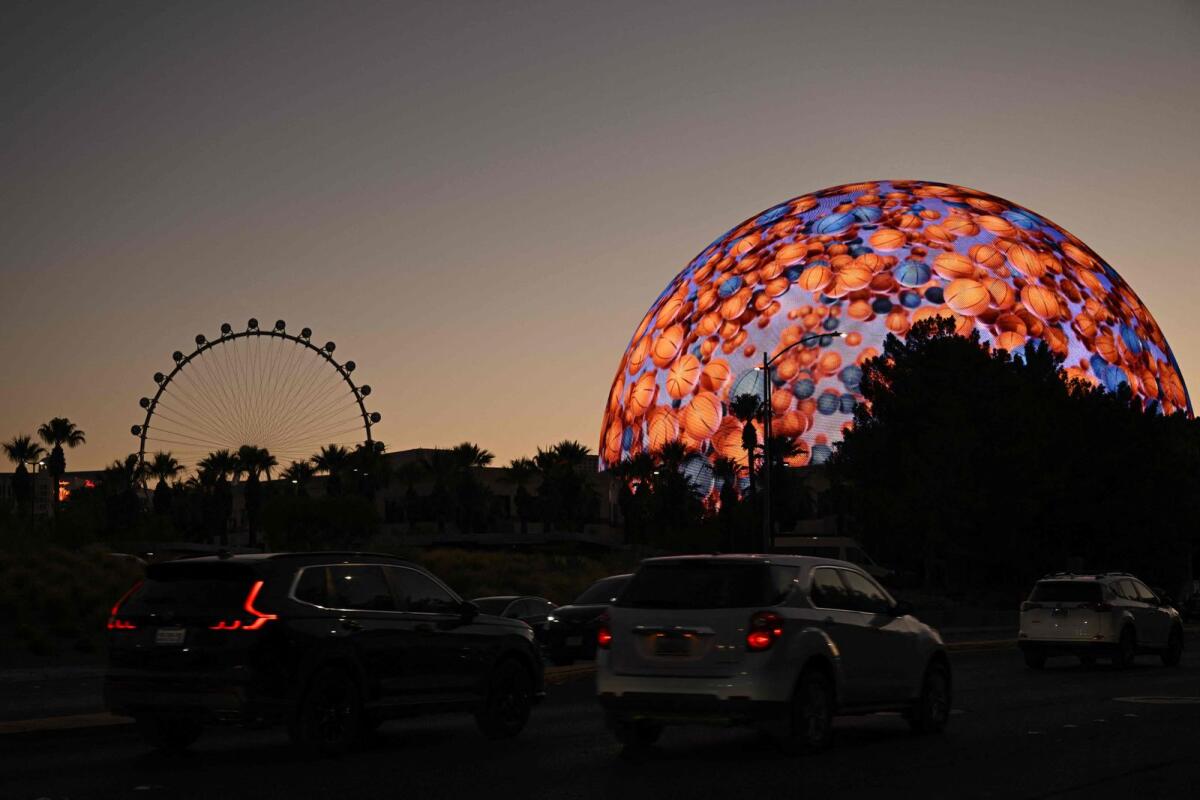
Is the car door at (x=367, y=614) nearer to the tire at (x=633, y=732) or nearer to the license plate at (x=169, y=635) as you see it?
the license plate at (x=169, y=635)

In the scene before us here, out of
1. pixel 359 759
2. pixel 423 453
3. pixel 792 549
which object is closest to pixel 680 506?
pixel 792 549

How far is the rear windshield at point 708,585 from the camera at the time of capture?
14.1 m

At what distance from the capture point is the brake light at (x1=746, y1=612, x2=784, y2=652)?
541 inches

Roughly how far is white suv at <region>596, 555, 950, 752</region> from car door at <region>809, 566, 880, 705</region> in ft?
0.04

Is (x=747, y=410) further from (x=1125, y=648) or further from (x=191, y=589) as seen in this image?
(x=191, y=589)

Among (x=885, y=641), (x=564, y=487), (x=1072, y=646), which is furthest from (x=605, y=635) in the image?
(x=564, y=487)

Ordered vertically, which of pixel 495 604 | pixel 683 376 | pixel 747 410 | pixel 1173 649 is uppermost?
pixel 683 376

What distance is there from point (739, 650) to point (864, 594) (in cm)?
234

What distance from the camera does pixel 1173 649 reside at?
93.6ft

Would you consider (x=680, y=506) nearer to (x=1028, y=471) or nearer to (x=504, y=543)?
(x=504, y=543)

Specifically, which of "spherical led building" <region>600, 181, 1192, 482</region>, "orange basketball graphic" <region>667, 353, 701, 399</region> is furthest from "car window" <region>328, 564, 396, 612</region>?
"orange basketball graphic" <region>667, 353, 701, 399</region>

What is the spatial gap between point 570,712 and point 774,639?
5.76 m

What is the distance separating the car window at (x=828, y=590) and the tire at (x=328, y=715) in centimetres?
399

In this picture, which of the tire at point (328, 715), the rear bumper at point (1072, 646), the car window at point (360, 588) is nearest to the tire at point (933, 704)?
the car window at point (360, 588)
